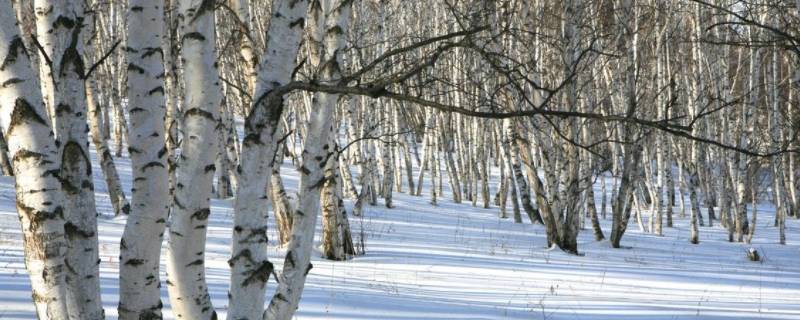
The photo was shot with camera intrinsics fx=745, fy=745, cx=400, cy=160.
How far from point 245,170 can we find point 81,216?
676 mm

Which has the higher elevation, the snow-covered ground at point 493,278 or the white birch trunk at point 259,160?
the white birch trunk at point 259,160

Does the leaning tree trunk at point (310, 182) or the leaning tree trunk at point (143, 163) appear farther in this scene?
the leaning tree trunk at point (310, 182)

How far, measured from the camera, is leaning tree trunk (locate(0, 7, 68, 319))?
2408 mm

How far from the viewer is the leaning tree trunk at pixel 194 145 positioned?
3.02m

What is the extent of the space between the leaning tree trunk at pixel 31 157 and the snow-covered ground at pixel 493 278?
2418mm

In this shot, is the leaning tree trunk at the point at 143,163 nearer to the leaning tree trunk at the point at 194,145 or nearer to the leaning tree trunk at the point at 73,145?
the leaning tree trunk at the point at 194,145

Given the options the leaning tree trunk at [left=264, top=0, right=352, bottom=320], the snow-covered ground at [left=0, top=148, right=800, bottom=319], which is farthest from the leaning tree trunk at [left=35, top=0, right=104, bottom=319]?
the snow-covered ground at [left=0, top=148, right=800, bottom=319]

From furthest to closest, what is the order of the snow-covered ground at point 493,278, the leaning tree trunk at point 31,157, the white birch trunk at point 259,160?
1. the snow-covered ground at point 493,278
2. the white birch trunk at point 259,160
3. the leaning tree trunk at point 31,157

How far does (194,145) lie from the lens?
302cm

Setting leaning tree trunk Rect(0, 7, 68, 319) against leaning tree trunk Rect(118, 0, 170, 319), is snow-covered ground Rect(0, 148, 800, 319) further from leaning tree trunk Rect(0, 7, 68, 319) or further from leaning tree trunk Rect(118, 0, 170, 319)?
leaning tree trunk Rect(0, 7, 68, 319)

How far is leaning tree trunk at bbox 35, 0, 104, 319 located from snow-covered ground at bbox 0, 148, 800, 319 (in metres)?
2.04

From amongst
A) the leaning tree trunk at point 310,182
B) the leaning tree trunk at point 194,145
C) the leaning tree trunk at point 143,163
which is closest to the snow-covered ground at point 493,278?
Result: the leaning tree trunk at point 310,182

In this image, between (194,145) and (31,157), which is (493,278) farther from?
(31,157)

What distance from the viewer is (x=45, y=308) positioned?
2506mm
